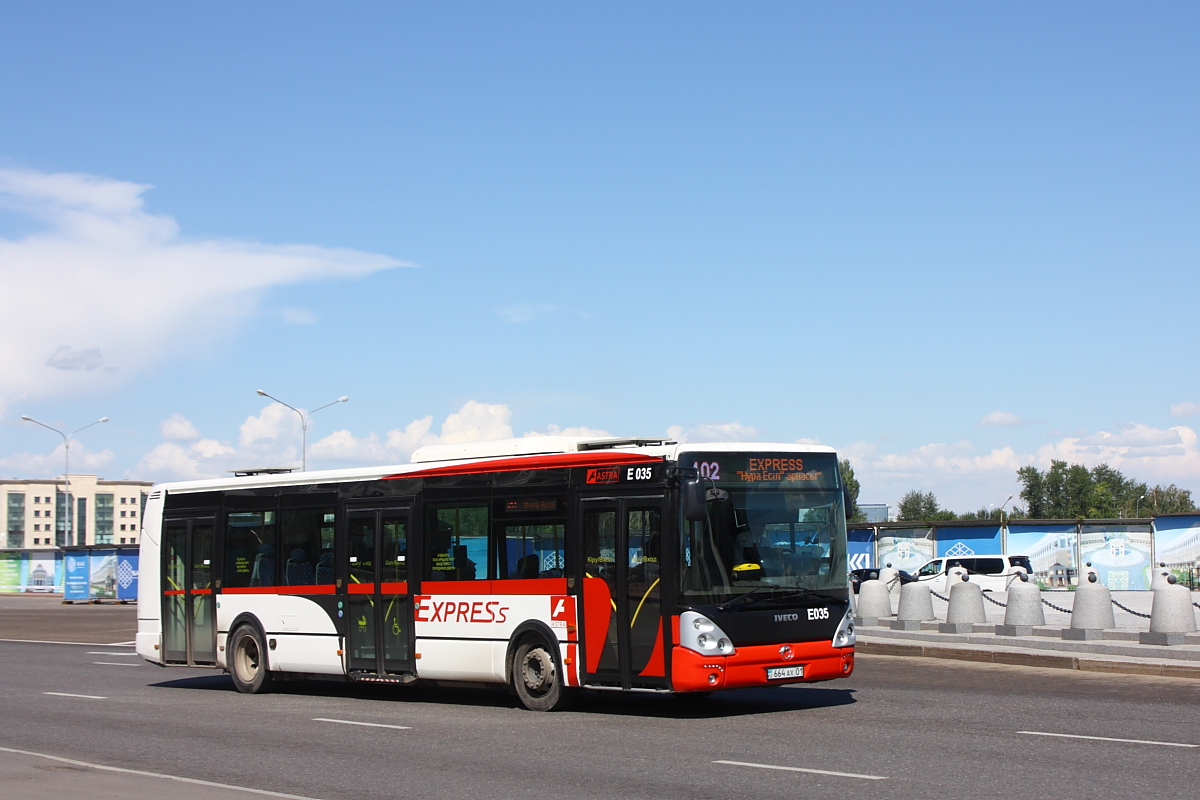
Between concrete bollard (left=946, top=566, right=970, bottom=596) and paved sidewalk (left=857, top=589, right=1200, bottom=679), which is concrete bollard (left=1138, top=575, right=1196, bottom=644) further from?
concrete bollard (left=946, top=566, right=970, bottom=596)

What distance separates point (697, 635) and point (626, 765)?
2729 millimetres

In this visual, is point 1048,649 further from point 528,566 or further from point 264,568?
point 264,568

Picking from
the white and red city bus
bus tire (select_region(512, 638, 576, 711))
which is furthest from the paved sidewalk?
bus tire (select_region(512, 638, 576, 711))

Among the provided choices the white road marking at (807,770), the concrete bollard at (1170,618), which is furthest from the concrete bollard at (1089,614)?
the white road marking at (807,770)

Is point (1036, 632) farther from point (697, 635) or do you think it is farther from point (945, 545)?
point (945, 545)

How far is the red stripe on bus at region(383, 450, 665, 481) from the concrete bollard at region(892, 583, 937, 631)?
11.7 m

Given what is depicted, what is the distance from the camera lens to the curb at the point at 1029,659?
1722 centimetres

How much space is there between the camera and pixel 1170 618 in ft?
63.3

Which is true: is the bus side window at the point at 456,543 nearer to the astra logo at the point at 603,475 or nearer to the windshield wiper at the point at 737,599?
the astra logo at the point at 603,475

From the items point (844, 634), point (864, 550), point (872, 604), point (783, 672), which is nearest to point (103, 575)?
point (864, 550)

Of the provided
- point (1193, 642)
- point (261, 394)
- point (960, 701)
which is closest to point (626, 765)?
point (960, 701)

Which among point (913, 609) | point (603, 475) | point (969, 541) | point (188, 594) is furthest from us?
point (969, 541)

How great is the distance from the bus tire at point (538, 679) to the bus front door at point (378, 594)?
5.83 feet

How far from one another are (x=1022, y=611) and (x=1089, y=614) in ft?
5.27
